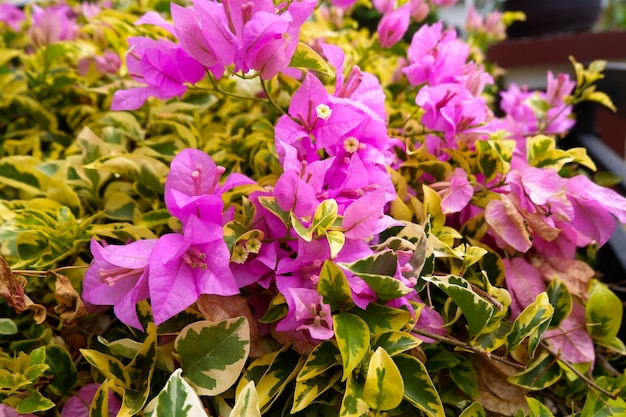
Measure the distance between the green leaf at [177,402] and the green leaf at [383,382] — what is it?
0.12 meters

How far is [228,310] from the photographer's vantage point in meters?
0.44

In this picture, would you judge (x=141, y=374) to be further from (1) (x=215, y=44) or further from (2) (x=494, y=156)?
(2) (x=494, y=156)

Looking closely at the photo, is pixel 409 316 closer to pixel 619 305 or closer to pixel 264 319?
pixel 264 319

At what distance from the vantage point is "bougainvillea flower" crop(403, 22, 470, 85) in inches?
23.3

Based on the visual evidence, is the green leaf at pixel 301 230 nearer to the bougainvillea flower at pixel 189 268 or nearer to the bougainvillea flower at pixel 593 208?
the bougainvillea flower at pixel 189 268

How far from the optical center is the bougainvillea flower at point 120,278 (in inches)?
15.6

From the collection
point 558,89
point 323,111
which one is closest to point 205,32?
point 323,111

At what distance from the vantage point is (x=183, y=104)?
29.1 inches

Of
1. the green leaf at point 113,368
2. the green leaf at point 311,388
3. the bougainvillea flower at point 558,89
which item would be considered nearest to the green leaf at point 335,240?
the green leaf at point 311,388

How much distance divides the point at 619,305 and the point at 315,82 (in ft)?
1.23

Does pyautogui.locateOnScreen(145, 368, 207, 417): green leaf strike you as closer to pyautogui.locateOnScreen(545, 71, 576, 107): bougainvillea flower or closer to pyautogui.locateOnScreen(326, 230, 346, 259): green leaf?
pyautogui.locateOnScreen(326, 230, 346, 259): green leaf

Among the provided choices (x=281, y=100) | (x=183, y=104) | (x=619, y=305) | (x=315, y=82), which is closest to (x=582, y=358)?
(x=619, y=305)

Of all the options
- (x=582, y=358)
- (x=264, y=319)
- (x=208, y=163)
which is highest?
(x=208, y=163)

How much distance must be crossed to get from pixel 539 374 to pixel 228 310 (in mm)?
296
